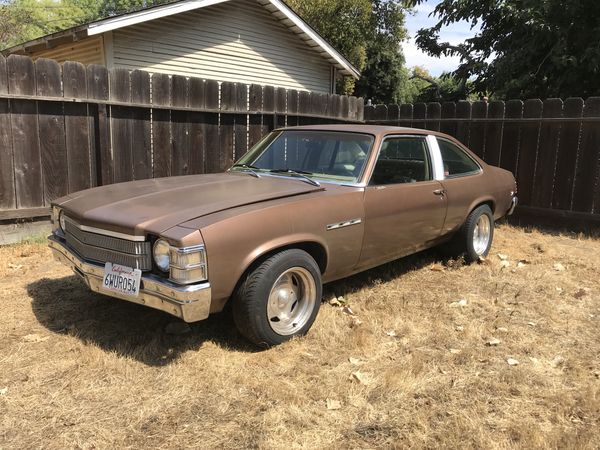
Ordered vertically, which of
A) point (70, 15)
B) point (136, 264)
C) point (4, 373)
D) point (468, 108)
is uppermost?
point (70, 15)

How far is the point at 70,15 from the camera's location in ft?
157

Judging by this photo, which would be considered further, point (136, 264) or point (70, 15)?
point (70, 15)

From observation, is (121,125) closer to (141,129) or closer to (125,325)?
(141,129)

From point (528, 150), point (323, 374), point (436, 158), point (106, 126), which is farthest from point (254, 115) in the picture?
point (323, 374)

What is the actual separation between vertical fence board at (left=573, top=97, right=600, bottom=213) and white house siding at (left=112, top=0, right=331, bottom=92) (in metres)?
8.44

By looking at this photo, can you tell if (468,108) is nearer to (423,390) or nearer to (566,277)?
(566,277)

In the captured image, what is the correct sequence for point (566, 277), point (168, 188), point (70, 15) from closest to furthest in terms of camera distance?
point (168, 188), point (566, 277), point (70, 15)

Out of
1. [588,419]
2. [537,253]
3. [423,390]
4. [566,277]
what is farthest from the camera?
[537,253]

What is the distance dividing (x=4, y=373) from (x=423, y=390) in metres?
2.62

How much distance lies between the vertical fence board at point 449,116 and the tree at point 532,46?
3566 mm

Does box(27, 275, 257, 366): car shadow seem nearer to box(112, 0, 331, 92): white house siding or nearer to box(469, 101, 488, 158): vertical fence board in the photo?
box(469, 101, 488, 158): vertical fence board

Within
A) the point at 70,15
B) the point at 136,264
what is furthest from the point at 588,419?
the point at 70,15

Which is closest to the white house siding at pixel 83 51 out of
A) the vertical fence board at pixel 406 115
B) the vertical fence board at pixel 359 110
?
the vertical fence board at pixel 359 110

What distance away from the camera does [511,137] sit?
8297 millimetres
